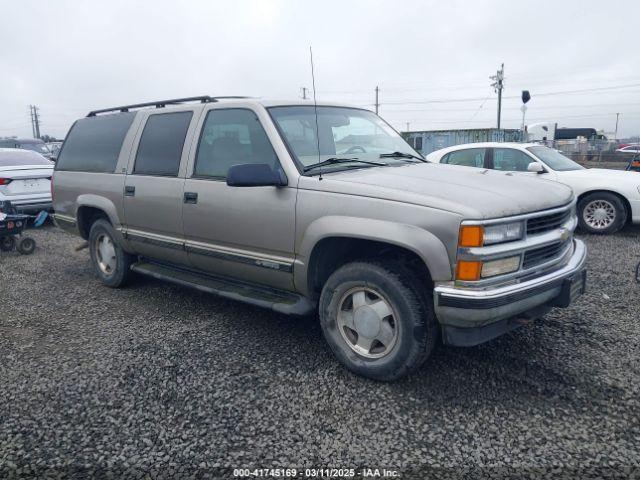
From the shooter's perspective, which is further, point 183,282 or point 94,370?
point 183,282

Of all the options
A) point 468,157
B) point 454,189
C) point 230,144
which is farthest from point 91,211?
point 468,157

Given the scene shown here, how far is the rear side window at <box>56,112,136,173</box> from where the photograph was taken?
16.7 ft

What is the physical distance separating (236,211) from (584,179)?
21.4ft

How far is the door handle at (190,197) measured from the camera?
4098 mm

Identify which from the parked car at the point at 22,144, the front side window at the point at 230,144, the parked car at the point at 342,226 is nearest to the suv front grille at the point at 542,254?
the parked car at the point at 342,226

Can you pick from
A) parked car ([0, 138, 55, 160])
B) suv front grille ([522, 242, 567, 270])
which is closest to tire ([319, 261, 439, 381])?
suv front grille ([522, 242, 567, 270])

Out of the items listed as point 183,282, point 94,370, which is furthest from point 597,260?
point 94,370

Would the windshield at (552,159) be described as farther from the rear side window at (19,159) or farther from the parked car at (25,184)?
the rear side window at (19,159)

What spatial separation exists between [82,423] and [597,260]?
19.7 feet

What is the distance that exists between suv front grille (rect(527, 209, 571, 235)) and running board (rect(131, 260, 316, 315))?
5.13ft

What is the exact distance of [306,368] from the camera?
350 cm

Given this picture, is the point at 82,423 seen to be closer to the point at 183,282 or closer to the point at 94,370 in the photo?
→ the point at 94,370

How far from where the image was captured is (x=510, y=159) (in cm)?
834

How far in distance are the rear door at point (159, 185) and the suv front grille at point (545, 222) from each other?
2751mm
